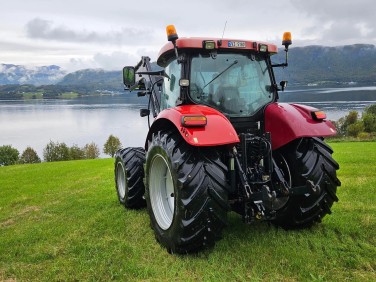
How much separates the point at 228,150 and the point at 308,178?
0.98 metres

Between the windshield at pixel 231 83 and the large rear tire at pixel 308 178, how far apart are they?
2.34ft

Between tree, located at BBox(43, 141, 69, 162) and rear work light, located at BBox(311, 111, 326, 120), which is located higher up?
rear work light, located at BBox(311, 111, 326, 120)

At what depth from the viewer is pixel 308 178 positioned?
13.1 feet

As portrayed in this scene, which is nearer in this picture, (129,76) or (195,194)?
(195,194)

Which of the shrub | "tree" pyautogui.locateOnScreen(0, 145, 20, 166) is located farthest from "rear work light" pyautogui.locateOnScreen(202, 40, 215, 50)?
"tree" pyautogui.locateOnScreen(0, 145, 20, 166)

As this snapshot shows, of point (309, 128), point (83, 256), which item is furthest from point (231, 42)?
point (83, 256)

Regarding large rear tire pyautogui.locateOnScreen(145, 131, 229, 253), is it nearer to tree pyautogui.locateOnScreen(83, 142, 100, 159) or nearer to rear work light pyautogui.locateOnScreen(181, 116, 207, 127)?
rear work light pyautogui.locateOnScreen(181, 116, 207, 127)

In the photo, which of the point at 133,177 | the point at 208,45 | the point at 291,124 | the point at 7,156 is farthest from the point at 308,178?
the point at 7,156

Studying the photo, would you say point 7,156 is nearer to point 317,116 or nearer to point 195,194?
point 195,194

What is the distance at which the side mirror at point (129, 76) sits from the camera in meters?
6.11

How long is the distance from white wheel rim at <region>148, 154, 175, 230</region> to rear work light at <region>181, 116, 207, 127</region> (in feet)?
3.12

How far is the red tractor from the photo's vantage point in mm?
3486

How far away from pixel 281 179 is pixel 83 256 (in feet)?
7.70

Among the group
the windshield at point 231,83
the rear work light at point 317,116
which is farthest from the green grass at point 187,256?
the windshield at point 231,83
